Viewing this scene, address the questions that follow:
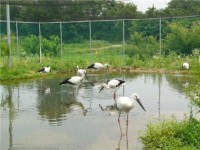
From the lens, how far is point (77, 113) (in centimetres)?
1009

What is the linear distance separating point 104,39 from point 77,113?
56.9 ft

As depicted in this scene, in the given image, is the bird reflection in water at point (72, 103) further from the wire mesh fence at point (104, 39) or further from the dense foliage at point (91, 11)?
the wire mesh fence at point (104, 39)

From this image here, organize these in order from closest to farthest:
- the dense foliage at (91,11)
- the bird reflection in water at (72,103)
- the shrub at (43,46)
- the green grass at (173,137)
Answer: the green grass at (173,137), the bird reflection in water at (72,103), the dense foliage at (91,11), the shrub at (43,46)

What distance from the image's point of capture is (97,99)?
1191cm

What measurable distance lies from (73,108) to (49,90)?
2998 mm

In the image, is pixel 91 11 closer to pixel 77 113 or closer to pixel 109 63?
pixel 109 63

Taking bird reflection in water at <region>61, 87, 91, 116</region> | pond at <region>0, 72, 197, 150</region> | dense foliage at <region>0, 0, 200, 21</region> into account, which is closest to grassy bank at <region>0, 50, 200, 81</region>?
dense foliage at <region>0, 0, 200, 21</region>

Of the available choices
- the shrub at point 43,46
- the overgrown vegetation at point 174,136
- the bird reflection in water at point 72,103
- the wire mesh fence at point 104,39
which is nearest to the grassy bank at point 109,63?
the wire mesh fence at point 104,39

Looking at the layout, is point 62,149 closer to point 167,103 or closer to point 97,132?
→ point 97,132

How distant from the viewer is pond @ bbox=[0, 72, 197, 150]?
7.62 m

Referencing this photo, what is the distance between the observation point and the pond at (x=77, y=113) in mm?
7617

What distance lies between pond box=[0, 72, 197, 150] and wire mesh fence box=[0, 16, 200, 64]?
638 cm

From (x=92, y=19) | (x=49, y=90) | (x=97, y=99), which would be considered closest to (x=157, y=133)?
(x=97, y=99)

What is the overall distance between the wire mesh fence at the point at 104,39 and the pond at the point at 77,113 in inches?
251
